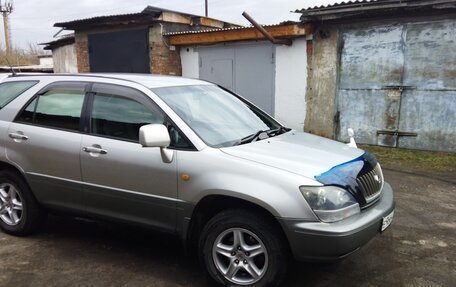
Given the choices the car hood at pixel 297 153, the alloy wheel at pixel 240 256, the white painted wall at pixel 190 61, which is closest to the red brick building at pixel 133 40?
the white painted wall at pixel 190 61

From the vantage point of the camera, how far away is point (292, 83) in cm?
1040

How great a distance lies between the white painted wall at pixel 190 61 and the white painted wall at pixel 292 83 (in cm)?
272

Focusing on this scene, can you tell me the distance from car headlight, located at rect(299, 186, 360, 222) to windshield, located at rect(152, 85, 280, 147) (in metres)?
0.84

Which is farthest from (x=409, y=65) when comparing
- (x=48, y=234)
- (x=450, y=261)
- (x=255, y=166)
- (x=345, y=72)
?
(x=48, y=234)

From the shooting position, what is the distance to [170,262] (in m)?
3.83

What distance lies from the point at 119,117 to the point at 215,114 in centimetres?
86

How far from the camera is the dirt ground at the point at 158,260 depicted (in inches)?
137

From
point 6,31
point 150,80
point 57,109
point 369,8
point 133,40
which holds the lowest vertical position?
point 57,109

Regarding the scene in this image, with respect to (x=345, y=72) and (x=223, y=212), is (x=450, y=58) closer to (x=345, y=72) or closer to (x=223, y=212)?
(x=345, y=72)

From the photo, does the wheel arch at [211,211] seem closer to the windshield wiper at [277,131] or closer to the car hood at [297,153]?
the car hood at [297,153]

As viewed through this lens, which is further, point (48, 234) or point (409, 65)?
point (409, 65)

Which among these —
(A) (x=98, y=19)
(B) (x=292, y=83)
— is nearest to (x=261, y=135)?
(B) (x=292, y=83)

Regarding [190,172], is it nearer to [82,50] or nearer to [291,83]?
[291,83]

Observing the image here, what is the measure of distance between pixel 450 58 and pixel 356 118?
7.36 ft
